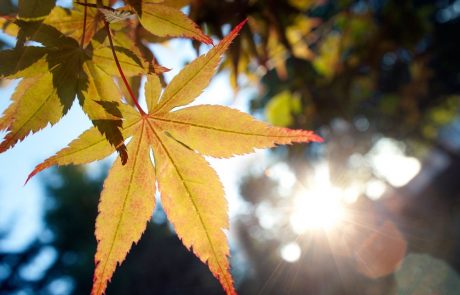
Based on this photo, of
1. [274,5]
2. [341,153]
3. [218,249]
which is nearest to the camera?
[218,249]

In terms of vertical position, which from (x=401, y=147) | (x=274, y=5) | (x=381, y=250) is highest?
(x=401, y=147)

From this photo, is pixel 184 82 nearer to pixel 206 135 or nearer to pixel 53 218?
pixel 206 135

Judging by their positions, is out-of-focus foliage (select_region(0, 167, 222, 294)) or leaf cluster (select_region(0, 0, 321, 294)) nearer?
leaf cluster (select_region(0, 0, 321, 294))

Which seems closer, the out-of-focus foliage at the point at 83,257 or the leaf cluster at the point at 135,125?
the leaf cluster at the point at 135,125

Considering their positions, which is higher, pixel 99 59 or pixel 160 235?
pixel 160 235

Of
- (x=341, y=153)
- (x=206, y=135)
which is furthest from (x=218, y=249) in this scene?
(x=341, y=153)

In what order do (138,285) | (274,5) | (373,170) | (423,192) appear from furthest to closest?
(373,170) < (138,285) < (423,192) < (274,5)

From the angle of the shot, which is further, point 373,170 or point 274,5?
point 373,170

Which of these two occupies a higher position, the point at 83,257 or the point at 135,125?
the point at 83,257

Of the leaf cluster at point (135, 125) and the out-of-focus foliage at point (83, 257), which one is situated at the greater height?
the out-of-focus foliage at point (83, 257)

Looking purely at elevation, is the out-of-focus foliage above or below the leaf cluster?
above

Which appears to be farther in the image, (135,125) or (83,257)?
(83,257)
